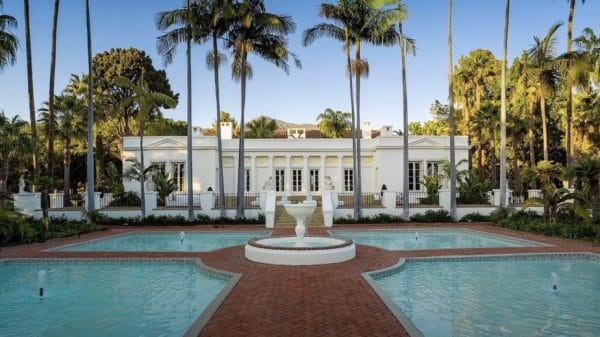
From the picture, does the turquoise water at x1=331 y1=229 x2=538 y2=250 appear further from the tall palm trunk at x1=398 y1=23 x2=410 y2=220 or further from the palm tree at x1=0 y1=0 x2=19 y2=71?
the palm tree at x1=0 y1=0 x2=19 y2=71

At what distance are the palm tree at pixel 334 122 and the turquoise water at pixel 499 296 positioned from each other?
29.4m

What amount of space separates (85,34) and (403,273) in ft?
61.9

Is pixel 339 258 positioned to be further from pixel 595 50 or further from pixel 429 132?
pixel 429 132

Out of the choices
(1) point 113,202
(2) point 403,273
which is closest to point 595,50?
(2) point 403,273

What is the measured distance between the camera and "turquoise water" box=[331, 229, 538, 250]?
15281mm

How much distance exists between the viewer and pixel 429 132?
51.8 metres

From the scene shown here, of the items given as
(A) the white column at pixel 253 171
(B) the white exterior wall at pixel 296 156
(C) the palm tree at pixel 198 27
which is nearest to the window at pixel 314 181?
(B) the white exterior wall at pixel 296 156

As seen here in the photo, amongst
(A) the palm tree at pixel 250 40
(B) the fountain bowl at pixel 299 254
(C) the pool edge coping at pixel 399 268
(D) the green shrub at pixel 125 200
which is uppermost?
(A) the palm tree at pixel 250 40

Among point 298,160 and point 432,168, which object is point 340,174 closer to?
point 298,160

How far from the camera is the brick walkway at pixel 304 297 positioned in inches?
235

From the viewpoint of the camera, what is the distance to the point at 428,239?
17.2m

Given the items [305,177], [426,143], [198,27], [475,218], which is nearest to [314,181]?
[305,177]

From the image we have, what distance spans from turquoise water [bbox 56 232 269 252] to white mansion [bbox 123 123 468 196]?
35.7 feet

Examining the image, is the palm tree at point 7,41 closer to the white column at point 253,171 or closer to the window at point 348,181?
the white column at point 253,171
